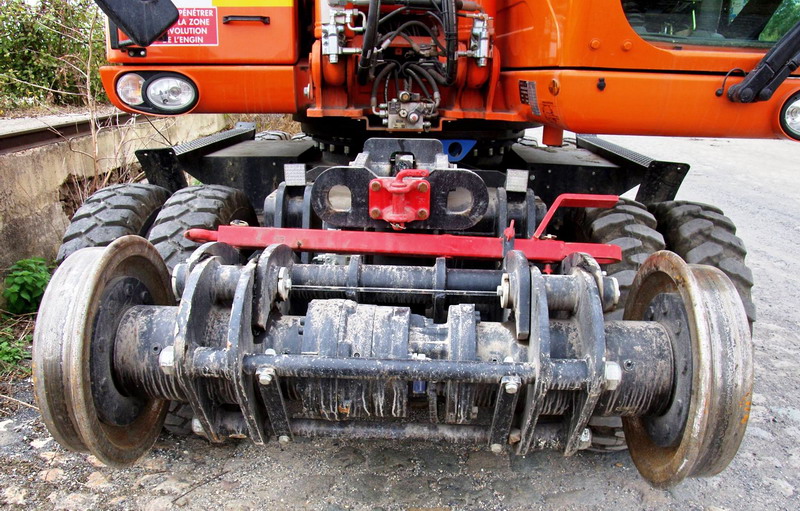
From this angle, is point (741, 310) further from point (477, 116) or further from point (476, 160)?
point (476, 160)

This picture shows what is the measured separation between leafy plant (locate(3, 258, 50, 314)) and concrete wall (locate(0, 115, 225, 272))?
0.15 m

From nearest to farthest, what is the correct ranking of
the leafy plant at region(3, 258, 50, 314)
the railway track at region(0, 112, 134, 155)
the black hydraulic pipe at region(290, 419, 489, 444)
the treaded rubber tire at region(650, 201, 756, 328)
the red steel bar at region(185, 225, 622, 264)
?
the black hydraulic pipe at region(290, 419, 489, 444), the red steel bar at region(185, 225, 622, 264), the treaded rubber tire at region(650, 201, 756, 328), the leafy plant at region(3, 258, 50, 314), the railway track at region(0, 112, 134, 155)

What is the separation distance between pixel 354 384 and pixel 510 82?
1.98 metres

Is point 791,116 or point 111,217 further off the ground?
point 791,116

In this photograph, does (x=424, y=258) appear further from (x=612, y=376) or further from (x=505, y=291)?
(x=612, y=376)

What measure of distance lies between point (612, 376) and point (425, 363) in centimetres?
61

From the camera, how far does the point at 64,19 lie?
8.96 m

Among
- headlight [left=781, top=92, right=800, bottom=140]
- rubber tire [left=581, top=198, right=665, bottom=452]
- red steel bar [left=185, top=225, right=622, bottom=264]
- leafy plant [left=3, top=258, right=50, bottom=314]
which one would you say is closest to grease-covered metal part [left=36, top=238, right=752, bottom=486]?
red steel bar [left=185, top=225, right=622, bottom=264]

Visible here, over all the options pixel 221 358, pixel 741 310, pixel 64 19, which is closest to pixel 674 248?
pixel 741 310

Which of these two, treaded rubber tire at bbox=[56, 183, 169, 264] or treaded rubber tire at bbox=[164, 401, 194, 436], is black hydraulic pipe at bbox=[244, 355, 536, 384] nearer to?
treaded rubber tire at bbox=[164, 401, 194, 436]

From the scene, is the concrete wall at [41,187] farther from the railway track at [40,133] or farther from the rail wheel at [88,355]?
the rail wheel at [88,355]

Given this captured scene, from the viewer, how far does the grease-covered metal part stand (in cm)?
199

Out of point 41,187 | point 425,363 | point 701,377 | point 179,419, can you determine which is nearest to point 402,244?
point 425,363

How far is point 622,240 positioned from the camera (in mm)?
3326
